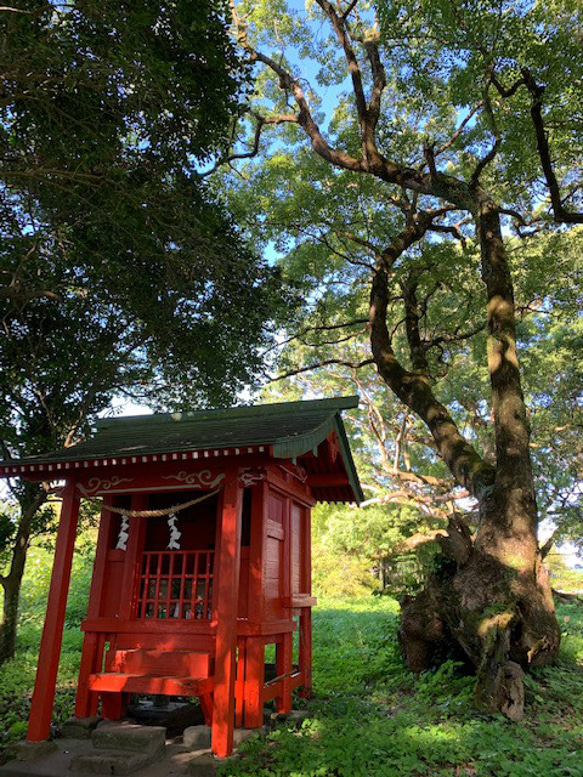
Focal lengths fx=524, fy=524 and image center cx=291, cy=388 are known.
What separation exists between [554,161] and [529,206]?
7.21ft

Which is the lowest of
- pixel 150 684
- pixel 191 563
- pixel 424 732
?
pixel 424 732

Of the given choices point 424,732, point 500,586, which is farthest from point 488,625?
point 424,732

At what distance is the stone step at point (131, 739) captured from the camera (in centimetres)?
582

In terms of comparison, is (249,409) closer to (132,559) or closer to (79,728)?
(132,559)

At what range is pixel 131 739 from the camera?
231 inches

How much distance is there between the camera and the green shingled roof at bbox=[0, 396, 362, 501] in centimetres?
621

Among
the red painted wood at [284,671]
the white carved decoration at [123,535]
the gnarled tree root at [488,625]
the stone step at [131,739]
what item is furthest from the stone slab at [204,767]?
the gnarled tree root at [488,625]

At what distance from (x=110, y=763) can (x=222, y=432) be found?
3.79 meters

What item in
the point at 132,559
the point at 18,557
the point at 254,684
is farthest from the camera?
the point at 18,557

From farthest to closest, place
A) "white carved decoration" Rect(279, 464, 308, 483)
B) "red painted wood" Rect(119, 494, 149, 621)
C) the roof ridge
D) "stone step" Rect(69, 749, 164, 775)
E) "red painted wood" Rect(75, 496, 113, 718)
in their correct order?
the roof ridge → "white carved decoration" Rect(279, 464, 308, 483) → "red painted wood" Rect(119, 494, 149, 621) → "red painted wood" Rect(75, 496, 113, 718) → "stone step" Rect(69, 749, 164, 775)

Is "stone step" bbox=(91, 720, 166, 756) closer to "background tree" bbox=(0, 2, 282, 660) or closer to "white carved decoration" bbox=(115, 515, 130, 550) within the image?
"white carved decoration" bbox=(115, 515, 130, 550)

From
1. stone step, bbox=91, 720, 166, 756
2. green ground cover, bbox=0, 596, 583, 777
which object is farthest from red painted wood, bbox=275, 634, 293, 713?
stone step, bbox=91, 720, 166, 756

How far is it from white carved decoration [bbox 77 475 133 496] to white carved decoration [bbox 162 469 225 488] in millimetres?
800

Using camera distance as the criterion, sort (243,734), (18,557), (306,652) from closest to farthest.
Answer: (243,734), (306,652), (18,557)
